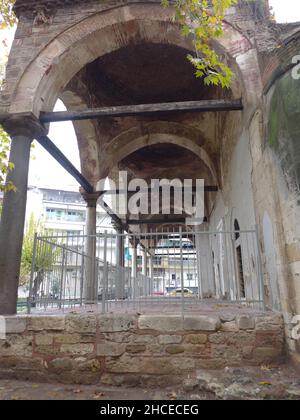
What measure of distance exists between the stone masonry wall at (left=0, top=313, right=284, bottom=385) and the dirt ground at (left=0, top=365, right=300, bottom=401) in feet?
0.47

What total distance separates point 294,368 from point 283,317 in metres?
0.58

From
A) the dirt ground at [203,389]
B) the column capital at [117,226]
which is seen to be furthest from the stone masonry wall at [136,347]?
the column capital at [117,226]

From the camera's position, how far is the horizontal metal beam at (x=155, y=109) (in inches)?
207

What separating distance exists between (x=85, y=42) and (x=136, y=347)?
18.7 ft

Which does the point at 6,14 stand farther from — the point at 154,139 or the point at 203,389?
the point at 203,389

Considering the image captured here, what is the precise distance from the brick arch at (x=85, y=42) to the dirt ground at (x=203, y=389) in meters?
4.52

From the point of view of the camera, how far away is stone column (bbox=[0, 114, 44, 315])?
4.45m

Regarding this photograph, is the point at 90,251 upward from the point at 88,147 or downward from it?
downward

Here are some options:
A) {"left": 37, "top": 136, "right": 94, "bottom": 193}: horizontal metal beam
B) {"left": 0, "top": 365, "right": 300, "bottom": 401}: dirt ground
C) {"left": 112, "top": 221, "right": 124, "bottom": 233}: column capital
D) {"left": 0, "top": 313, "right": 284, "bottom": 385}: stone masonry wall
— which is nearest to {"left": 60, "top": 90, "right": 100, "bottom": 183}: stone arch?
{"left": 37, "top": 136, "right": 94, "bottom": 193}: horizontal metal beam

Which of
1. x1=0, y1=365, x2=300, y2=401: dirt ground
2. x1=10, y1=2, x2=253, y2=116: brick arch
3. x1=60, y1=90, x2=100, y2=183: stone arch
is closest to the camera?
x1=0, y1=365, x2=300, y2=401: dirt ground

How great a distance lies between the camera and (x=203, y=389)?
10.6 feet

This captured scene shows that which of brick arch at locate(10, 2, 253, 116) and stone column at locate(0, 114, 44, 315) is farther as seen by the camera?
brick arch at locate(10, 2, 253, 116)

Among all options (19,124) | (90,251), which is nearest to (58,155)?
(19,124)

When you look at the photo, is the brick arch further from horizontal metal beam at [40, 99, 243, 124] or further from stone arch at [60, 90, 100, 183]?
stone arch at [60, 90, 100, 183]
